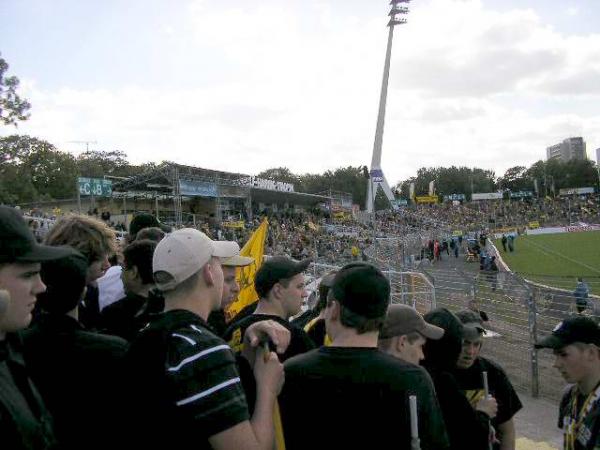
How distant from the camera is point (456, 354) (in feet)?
10.3

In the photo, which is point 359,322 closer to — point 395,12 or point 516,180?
point 395,12

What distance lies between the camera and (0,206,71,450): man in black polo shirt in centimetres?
178

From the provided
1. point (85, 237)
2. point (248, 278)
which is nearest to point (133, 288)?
point (85, 237)

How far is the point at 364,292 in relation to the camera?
7.69 feet

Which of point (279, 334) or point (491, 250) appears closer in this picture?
point (279, 334)

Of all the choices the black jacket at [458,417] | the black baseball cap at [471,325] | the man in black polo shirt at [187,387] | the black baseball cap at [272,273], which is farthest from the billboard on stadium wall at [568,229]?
the man in black polo shirt at [187,387]

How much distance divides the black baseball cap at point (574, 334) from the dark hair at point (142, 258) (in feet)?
8.53

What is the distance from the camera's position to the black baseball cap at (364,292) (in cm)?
234

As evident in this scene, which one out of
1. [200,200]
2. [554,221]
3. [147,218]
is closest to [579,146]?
[554,221]

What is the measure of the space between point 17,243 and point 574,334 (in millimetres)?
3181

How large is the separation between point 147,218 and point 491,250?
36180 millimetres

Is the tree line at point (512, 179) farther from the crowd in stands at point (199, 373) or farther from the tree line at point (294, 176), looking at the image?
the crowd in stands at point (199, 373)

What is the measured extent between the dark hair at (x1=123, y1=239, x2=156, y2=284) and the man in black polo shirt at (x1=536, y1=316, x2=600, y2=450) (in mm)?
2607

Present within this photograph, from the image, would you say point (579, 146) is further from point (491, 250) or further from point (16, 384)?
point (16, 384)
